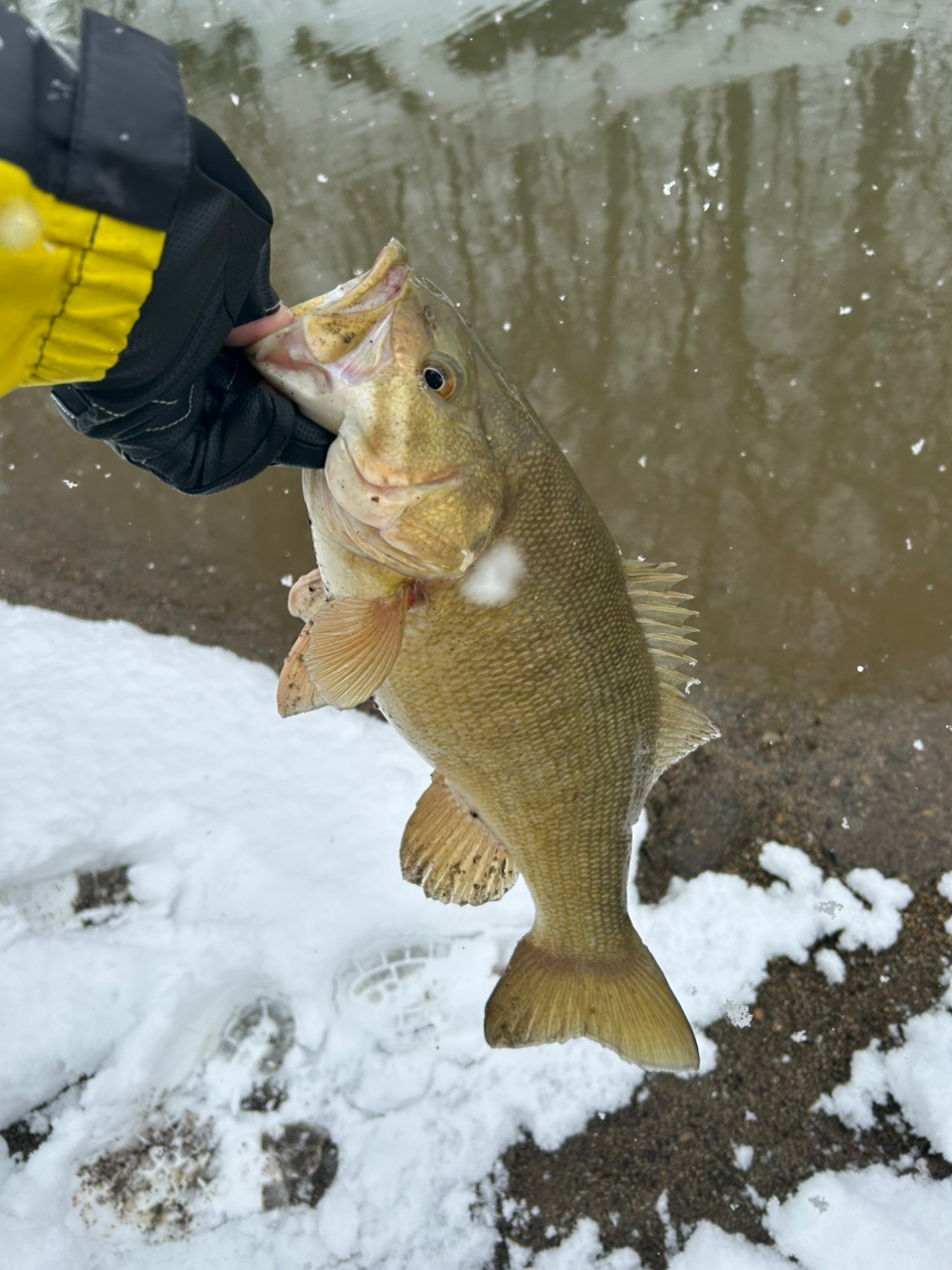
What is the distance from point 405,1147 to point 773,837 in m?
1.66

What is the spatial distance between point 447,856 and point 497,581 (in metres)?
0.83

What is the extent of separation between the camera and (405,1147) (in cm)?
265

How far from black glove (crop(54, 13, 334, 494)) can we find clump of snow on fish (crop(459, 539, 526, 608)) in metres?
0.43

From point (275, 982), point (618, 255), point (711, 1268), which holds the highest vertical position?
point (618, 255)

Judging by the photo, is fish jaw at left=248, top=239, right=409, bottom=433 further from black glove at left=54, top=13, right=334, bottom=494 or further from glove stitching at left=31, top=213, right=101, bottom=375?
glove stitching at left=31, top=213, right=101, bottom=375

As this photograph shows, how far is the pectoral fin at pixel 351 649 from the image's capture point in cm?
174

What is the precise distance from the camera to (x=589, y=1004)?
214cm

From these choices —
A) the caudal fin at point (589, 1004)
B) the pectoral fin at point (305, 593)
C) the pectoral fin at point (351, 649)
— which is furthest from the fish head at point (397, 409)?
the caudal fin at point (589, 1004)

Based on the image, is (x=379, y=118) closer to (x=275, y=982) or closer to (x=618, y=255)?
(x=618, y=255)

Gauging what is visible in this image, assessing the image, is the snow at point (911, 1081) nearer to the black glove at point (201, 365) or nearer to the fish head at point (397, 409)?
the fish head at point (397, 409)

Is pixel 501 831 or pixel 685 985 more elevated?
pixel 501 831

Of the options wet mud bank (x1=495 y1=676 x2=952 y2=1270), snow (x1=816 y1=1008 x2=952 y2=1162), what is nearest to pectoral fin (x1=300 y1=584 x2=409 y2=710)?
wet mud bank (x1=495 y1=676 x2=952 y2=1270)

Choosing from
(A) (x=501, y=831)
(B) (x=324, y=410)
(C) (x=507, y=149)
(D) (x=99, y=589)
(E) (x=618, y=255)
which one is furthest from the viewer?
(C) (x=507, y=149)

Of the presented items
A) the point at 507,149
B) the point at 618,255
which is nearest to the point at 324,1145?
the point at 618,255
